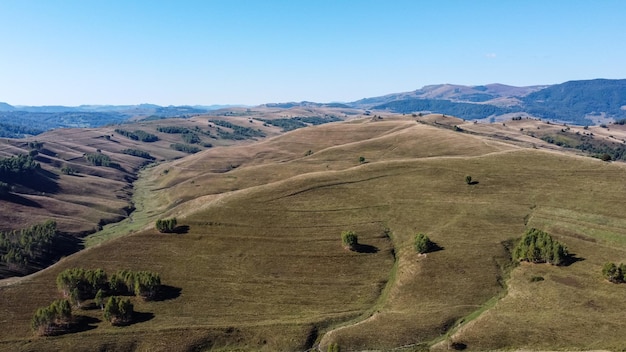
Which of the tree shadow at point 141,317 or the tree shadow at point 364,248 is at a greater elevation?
the tree shadow at point 364,248

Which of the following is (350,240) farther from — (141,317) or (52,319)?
(52,319)

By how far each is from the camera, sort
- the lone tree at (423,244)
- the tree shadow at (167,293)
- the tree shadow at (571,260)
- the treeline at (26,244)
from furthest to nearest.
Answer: the treeline at (26,244)
the lone tree at (423,244)
the tree shadow at (571,260)
the tree shadow at (167,293)

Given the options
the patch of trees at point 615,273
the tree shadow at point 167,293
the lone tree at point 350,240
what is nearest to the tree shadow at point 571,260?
the patch of trees at point 615,273

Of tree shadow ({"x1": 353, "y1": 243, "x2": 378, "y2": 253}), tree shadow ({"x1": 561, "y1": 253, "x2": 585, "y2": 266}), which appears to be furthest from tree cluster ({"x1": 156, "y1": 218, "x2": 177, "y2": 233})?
tree shadow ({"x1": 561, "y1": 253, "x2": 585, "y2": 266})

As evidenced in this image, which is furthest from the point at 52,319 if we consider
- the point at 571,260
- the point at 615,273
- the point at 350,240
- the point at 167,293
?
the point at 615,273

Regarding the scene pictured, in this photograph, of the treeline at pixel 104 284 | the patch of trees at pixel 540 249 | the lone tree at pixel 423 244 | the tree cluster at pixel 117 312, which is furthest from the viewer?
the lone tree at pixel 423 244

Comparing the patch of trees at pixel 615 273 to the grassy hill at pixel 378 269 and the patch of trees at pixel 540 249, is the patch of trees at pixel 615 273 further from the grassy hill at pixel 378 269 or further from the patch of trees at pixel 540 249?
the patch of trees at pixel 540 249

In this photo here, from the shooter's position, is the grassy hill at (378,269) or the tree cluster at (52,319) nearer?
the grassy hill at (378,269)

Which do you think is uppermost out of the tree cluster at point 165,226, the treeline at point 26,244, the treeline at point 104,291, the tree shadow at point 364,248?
the tree cluster at point 165,226
